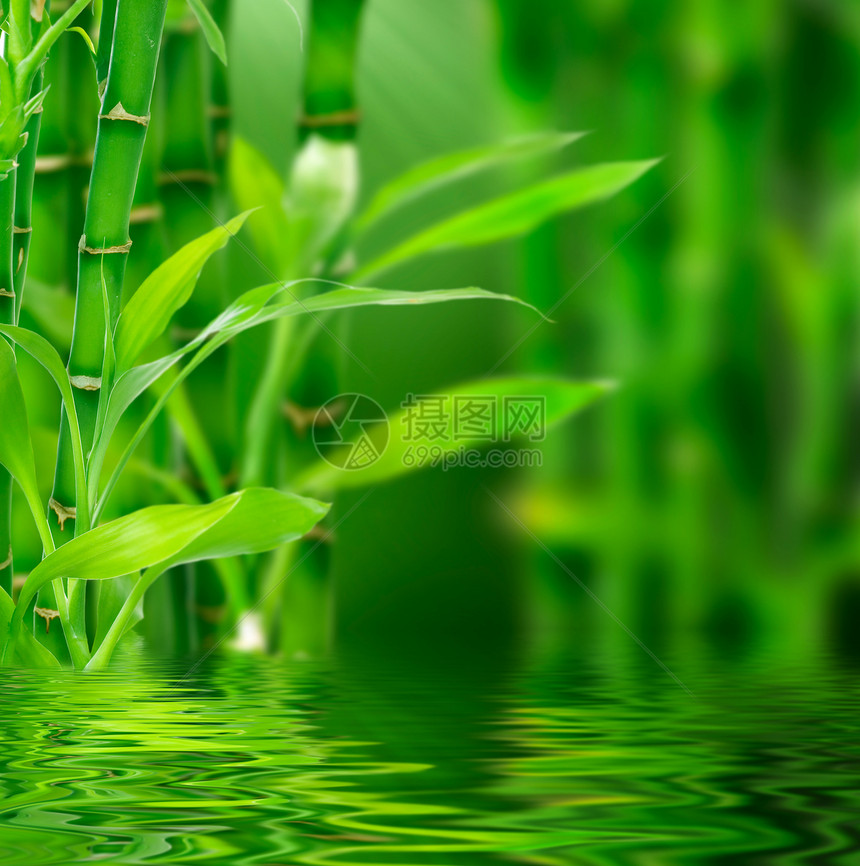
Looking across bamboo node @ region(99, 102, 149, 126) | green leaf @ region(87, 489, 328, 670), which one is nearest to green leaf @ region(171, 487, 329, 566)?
green leaf @ region(87, 489, 328, 670)

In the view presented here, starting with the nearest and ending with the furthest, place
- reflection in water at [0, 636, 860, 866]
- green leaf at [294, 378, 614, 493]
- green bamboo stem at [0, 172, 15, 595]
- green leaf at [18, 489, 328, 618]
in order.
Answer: reflection in water at [0, 636, 860, 866]
green leaf at [18, 489, 328, 618]
green bamboo stem at [0, 172, 15, 595]
green leaf at [294, 378, 614, 493]

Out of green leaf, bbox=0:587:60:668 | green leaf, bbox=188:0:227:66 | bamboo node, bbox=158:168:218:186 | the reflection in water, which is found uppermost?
green leaf, bbox=188:0:227:66

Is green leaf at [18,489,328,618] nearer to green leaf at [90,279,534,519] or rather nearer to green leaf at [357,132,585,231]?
green leaf at [90,279,534,519]

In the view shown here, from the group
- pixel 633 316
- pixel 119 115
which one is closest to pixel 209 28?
pixel 119 115

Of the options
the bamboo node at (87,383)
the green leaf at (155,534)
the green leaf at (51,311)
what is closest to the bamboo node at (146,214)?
the green leaf at (51,311)

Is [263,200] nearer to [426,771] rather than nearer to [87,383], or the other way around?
[87,383]

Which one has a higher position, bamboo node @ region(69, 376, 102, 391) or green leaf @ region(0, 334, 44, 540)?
bamboo node @ region(69, 376, 102, 391)

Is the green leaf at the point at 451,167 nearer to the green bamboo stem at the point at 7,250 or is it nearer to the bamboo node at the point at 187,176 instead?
the bamboo node at the point at 187,176

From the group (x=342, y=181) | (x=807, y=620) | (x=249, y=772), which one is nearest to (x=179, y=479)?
(x=342, y=181)
